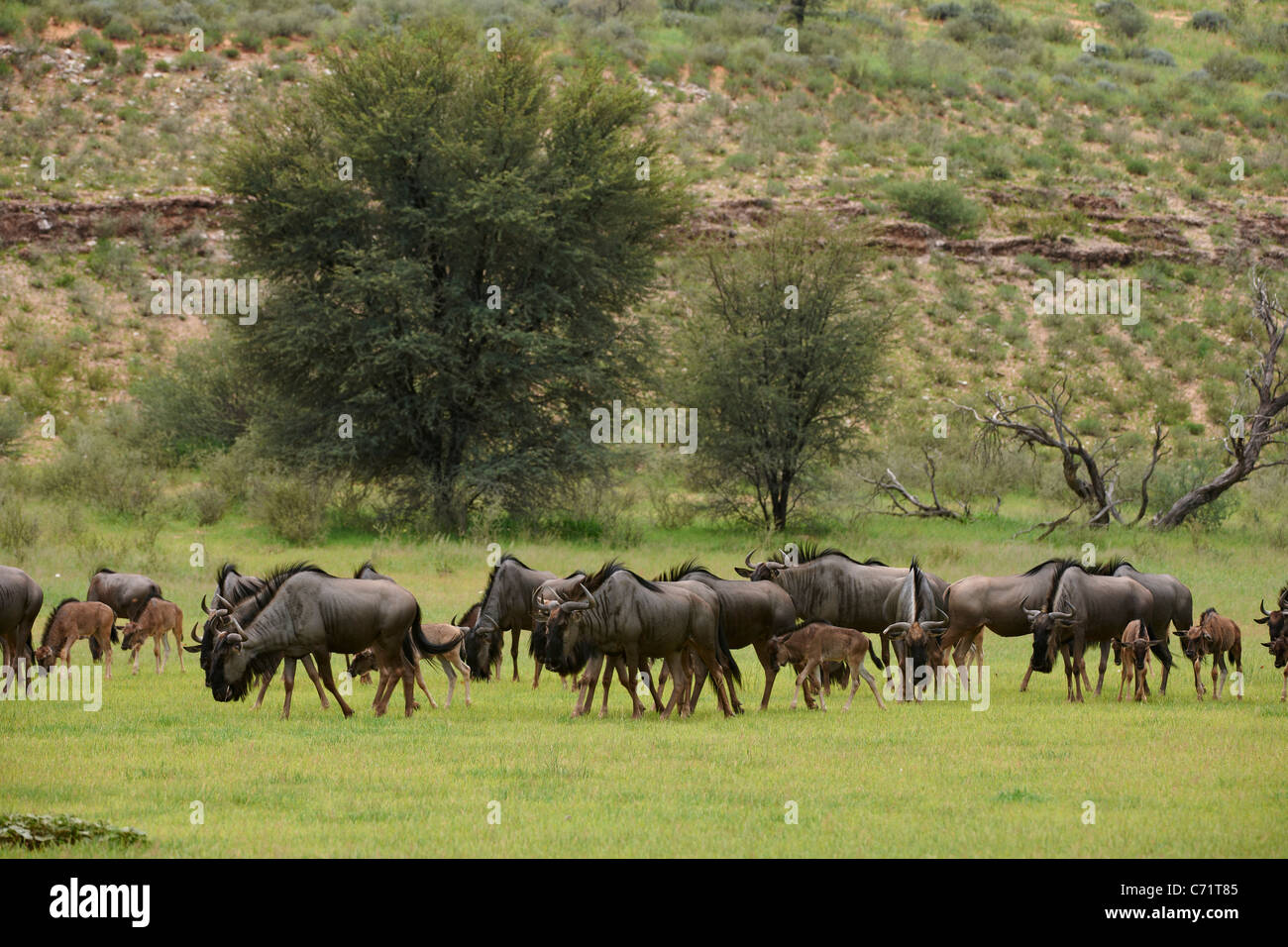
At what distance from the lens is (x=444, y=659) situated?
16.4 meters

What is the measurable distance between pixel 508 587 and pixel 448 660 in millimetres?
2204

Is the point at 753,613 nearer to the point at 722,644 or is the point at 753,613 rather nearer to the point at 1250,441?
the point at 722,644

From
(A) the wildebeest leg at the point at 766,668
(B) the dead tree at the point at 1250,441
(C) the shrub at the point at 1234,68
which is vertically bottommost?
A: (A) the wildebeest leg at the point at 766,668

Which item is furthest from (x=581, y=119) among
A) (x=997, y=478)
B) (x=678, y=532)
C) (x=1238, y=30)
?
(x=1238, y=30)

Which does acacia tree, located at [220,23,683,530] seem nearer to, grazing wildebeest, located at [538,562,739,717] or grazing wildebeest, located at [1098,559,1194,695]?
grazing wildebeest, located at [1098,559,1194,695]

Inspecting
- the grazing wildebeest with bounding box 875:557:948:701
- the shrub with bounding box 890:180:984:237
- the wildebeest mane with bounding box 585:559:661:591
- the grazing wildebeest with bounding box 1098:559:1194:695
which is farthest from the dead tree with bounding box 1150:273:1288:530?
the shrub with bounding box 890:180:984:237

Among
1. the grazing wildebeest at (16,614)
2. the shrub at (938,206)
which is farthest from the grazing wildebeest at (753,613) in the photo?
the shrub at (938,206)

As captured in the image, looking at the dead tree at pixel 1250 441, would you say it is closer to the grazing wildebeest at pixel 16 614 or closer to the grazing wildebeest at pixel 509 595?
the grazing wildebeest at pixel 509 595

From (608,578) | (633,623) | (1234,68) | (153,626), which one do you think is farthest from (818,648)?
(1234,68)

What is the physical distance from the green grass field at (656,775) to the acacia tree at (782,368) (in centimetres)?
1911

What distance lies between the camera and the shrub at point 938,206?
65.3m

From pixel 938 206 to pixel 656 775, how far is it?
189 ft

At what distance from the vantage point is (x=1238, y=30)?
9294 centimetres

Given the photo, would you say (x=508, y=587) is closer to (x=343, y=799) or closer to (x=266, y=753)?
(x=266, y=753)
